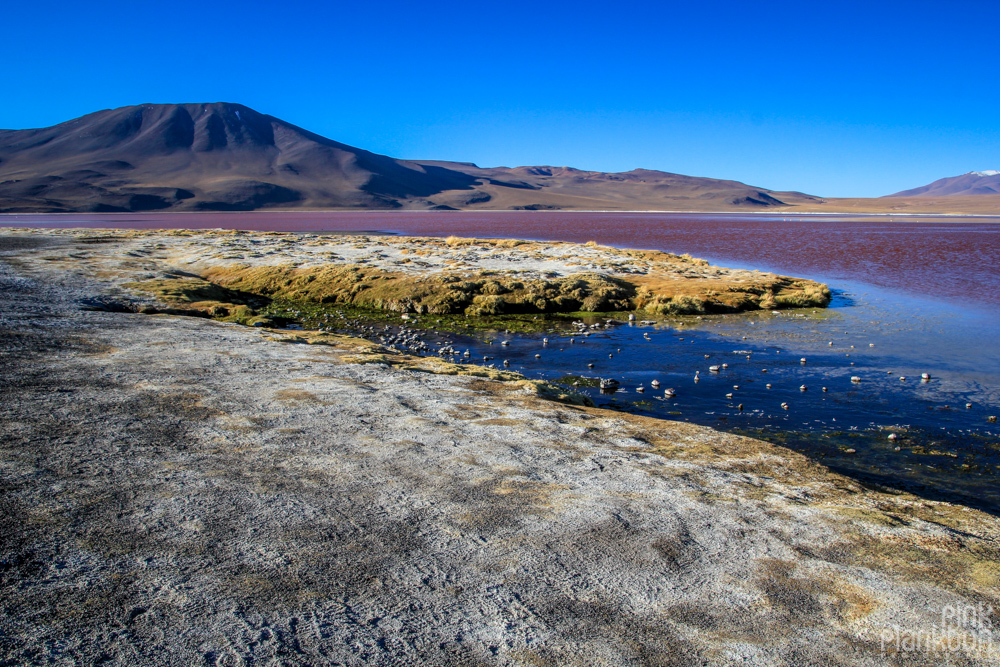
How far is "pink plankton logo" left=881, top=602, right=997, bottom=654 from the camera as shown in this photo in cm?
481

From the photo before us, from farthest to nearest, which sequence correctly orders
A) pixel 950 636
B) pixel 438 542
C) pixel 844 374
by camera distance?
pixel 844 374 < pixel 438 542 < pixel 950 636

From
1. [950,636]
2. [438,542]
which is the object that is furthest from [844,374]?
[438,542]

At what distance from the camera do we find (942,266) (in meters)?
42.2

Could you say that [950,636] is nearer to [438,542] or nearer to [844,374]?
[438,542]

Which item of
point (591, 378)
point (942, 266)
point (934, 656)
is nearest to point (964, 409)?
point (591, 378)

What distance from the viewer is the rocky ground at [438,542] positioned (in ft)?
15.6

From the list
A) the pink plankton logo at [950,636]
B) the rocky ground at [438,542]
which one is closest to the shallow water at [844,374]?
the rocky ground at [438,542]

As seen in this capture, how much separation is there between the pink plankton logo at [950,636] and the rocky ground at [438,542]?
0.02 m

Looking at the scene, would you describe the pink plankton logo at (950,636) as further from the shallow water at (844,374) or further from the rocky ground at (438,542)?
the shallow water at (844,374)

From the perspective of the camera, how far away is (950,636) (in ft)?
16.3

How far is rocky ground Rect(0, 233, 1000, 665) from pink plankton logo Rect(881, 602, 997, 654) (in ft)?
0.07

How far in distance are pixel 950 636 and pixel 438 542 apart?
4.49m

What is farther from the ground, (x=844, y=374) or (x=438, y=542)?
(x=438, y=542)

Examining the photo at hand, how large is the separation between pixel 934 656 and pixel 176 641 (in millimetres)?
5806
